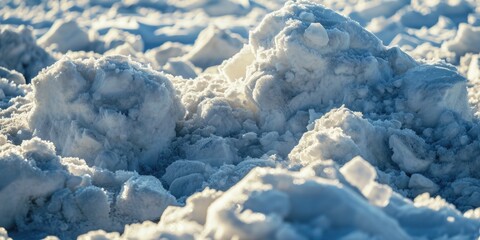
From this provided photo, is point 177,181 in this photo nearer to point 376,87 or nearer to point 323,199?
point 376,87

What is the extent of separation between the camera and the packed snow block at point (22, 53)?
7.04 metres

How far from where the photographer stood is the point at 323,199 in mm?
1647

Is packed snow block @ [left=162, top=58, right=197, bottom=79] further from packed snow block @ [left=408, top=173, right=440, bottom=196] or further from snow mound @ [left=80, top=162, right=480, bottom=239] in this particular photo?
snow mound @ [left=80, top=162, right=480, bottom=239]

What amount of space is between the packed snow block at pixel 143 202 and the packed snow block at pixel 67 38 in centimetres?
669

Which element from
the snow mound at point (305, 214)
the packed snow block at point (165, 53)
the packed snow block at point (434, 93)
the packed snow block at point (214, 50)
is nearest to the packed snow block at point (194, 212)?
the snow mound at point (305, 214)

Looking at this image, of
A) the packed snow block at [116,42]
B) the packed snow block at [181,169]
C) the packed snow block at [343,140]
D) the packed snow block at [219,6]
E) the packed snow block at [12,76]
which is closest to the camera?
the packed snow block at [343,140]

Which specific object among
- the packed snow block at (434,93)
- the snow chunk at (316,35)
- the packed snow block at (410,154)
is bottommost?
the packed snow block at (410,154)

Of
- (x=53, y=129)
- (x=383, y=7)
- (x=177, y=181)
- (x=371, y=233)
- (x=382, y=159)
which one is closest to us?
(x=371, y=233)

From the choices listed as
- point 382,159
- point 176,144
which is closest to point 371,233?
point 382,159

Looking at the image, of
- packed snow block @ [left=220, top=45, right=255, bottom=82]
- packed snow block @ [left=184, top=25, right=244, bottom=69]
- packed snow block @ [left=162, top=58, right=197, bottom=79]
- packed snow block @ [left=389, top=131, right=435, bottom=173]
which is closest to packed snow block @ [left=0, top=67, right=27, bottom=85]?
packed snow block @ [left=162, top=58, right=197, bottom=79]

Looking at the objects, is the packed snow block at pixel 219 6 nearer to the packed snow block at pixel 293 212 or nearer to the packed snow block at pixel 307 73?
the packed snow block at pixel 307 73

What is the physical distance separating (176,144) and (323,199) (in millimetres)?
1920

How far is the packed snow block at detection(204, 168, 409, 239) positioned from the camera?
60.9 inches

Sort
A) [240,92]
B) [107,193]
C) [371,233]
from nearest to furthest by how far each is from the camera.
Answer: [371,233] < [107,193] < [240,92]
